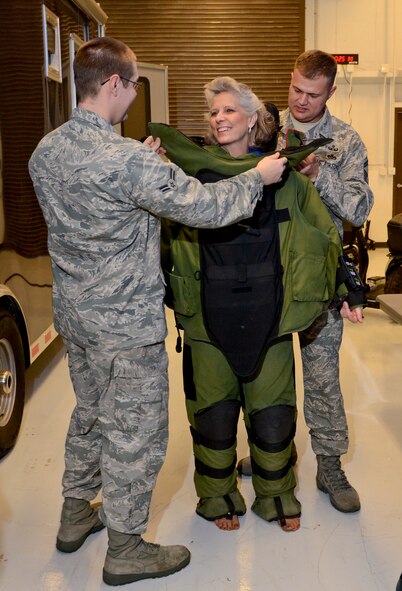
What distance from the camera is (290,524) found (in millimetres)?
2527

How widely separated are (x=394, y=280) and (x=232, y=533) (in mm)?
3480

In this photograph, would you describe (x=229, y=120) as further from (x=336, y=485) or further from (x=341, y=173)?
(x=336, y=485)

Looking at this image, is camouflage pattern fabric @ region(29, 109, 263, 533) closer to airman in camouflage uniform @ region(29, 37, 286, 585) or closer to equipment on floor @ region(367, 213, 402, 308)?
airman in camouflage uniform @ region(29, 37, 286, 585)

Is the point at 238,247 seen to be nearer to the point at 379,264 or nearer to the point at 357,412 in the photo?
the point at 357,412

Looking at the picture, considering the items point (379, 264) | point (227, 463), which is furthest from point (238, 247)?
point (379, 264)

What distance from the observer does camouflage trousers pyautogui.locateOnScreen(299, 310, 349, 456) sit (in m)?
2.71

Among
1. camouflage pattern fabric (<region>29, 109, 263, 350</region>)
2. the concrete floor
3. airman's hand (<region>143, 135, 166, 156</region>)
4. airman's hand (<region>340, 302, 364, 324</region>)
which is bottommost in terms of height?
the concrete floor


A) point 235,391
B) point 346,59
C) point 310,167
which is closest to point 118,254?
point 235,391

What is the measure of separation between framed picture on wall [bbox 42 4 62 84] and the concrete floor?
1996 millimetres

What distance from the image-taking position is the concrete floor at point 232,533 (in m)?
2.25

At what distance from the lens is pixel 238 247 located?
2.30m

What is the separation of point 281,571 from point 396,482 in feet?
2.80

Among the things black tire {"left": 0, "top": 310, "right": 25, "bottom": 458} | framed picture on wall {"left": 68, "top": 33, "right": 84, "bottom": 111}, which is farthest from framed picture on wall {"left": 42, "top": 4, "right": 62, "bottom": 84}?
black tire {"left": 0, "top": 310, "right": 25, "bottom": 458}

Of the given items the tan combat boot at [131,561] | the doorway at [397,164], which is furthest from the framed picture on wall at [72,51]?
the doorway at [397,164]
